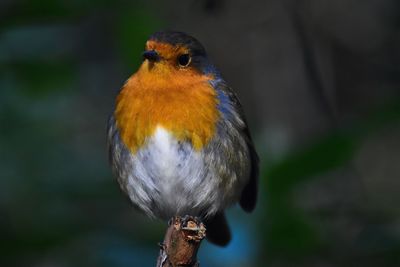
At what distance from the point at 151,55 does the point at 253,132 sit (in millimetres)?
1614

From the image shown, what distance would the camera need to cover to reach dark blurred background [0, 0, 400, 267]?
5.00 m

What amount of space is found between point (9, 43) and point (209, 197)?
1.38m

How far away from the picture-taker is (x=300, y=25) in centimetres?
662

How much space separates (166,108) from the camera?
4.92 m

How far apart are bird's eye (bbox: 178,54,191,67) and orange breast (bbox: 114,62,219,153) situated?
1.5 inches

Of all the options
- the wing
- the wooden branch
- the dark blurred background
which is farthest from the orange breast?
the wooden branch

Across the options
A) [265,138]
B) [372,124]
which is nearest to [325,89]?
[265,138]

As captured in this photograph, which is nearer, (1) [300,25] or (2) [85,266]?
(2) [85,266]

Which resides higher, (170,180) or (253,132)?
(253,132)

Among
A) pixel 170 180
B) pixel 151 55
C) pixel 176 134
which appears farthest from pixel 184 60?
pixel 170 180

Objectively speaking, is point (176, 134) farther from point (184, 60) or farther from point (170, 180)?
point (184, 60)

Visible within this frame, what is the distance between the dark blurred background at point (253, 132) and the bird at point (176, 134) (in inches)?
7.8

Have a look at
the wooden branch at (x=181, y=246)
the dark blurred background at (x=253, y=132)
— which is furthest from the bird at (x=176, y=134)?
the wooden branch at (x=181, y=246)

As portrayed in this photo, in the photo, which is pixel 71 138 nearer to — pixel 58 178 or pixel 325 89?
pixel 58 178
